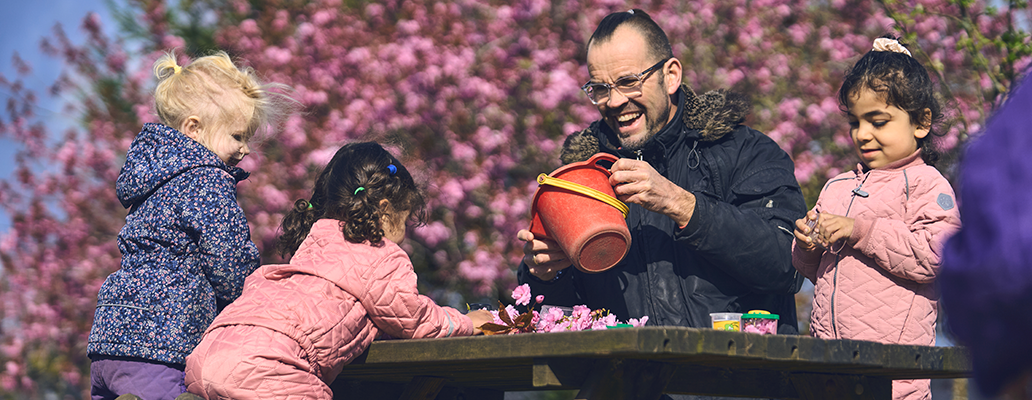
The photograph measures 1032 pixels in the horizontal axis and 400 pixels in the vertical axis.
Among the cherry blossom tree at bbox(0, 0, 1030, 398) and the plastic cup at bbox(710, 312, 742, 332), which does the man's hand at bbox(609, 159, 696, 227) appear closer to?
the plastic cup at bbox(710, 312, 742, 332)

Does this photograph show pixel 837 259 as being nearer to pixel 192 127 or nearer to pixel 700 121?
pixel 700 121

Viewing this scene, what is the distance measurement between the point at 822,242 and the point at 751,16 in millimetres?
6023

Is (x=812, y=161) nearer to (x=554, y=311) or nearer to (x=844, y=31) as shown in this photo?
(x=844, y=31)

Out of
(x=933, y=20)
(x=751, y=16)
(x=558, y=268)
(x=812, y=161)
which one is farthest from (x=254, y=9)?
(x=558, y=268)

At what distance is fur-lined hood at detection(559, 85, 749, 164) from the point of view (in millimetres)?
3135

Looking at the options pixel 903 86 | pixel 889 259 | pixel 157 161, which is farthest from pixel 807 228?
pixel 157 161

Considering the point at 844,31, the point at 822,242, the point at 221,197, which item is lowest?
the point at 844,31

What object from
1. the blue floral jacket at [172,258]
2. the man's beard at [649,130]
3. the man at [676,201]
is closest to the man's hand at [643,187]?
the man at [676,201]

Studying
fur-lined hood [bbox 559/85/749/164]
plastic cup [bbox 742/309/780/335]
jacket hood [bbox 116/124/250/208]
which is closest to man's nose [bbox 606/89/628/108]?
fur-lined hood [bbox 559/85/749/164]

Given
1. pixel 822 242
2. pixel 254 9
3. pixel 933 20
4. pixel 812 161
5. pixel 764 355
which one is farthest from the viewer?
pixel 254 9

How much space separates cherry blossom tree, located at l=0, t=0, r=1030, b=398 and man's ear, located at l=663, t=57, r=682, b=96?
3790 millimetres

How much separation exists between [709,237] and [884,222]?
49 centimetres

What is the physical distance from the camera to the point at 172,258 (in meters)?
2.85

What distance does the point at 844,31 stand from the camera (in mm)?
8195
